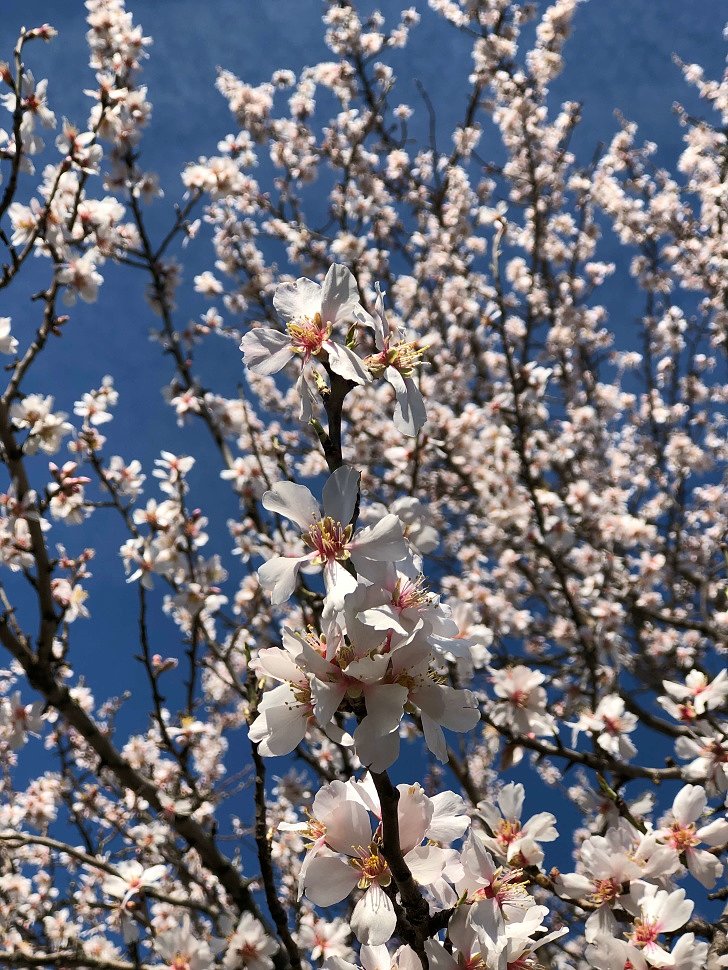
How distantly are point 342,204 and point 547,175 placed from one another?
9.12 feet

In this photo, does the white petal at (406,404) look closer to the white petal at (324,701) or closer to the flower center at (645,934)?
the white petal at (324,701)

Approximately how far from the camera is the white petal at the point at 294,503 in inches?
45.4

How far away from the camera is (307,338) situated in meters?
1.23

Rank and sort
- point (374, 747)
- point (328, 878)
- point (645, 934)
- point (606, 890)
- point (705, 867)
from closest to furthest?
point (374, 747), point (328, 878), point (645, 934), point (606, 890), point (705, 867)

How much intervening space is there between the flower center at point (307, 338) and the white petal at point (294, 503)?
0.26 meters

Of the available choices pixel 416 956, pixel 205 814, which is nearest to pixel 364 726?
pixel 416 956

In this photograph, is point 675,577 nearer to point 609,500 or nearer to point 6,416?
point 609,500

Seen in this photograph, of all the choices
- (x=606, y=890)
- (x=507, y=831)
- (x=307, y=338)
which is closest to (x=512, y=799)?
(x=507, y=831)

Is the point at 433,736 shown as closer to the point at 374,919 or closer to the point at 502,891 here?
the point at 374,919

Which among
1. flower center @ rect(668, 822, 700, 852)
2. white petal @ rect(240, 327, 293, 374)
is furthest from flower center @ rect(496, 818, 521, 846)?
white petal @ rect(240, 327, 293, 374)

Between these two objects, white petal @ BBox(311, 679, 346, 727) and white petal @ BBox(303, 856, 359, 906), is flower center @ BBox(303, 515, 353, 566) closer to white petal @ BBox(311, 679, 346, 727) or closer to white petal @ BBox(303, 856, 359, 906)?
white petal @ BBox(311, 679, 346, 727)

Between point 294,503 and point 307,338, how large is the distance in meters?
0.32

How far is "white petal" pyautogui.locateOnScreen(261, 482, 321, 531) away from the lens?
3.78ft

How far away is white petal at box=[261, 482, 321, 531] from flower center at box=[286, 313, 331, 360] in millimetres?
258
